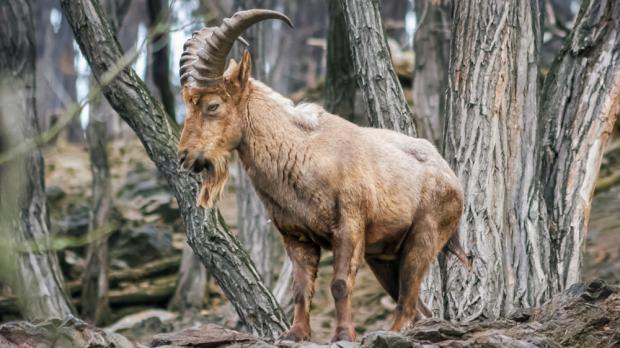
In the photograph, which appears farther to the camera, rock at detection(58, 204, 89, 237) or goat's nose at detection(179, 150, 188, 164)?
rock at detection(58, 204, 89, 237)

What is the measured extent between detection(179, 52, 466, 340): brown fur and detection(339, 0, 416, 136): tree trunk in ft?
4.37

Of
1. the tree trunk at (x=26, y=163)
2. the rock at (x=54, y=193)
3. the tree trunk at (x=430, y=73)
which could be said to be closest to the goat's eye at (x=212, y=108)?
the tree trunk at (x=26, y=163)

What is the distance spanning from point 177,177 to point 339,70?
16.4 ft

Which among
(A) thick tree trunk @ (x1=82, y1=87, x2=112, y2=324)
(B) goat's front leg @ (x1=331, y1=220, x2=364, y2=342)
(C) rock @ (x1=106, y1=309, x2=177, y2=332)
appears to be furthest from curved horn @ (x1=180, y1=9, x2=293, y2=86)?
(A) thick tree trunk @ (x1=82, y1=87, x2=112, y2=324)

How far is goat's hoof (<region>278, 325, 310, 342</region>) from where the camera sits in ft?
27.5

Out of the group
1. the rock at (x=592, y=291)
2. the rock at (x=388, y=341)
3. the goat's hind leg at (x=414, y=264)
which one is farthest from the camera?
the goat's hind leg at (x=414, y=264)

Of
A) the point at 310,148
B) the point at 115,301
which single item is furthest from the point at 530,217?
the point at 115,301

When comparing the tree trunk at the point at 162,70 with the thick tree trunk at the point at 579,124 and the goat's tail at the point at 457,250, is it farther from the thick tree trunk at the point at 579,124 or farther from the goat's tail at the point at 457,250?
the goat's tail at the point at 457,250

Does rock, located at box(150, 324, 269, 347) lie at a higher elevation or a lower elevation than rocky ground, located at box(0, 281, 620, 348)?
lower

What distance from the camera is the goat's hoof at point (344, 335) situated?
27.2ft

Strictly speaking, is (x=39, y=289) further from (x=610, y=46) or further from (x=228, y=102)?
(x=610, y=46)

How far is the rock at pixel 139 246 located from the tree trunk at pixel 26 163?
473 centimetres

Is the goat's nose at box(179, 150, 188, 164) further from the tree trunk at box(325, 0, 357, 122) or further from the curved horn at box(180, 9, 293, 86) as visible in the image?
the tree trunk at box(325, 0, 357, 122)

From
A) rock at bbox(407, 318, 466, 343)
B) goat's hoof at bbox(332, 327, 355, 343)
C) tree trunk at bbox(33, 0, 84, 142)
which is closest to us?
rock at bbox(407, 318, 466, 343)
